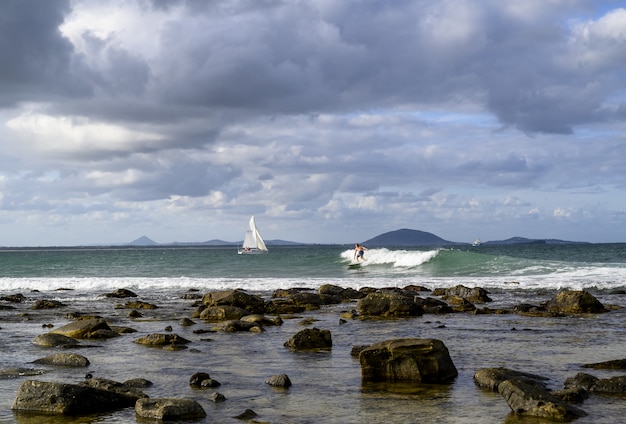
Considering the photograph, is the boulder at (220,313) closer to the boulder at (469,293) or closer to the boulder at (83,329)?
the boulder at (83,329)

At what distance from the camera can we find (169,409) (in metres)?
9.43

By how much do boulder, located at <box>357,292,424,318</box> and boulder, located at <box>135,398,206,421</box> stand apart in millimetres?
13842

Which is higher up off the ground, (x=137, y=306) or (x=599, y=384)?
(x=599, y=384)

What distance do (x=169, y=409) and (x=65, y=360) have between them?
17.1 feet

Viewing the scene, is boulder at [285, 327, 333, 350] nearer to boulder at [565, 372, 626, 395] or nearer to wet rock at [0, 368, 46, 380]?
wet rock at [0, 368, 46, 380]

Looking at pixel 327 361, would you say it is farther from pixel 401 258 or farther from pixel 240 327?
pixel 401 258

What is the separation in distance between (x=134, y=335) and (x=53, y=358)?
15.6 ft

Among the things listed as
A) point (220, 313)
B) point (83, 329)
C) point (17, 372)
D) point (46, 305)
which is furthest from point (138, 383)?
point (46, 305)

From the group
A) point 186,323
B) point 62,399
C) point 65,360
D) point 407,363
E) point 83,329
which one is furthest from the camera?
point 186,323

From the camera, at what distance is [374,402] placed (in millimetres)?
10484

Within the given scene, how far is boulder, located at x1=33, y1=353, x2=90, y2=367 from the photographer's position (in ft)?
44.6

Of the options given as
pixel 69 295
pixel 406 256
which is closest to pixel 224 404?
pixel 69 295

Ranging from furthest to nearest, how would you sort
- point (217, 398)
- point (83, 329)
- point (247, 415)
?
point (83, 329), point (217, 398), point (247, 415)

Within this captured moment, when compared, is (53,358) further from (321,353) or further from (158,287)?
(158,287)
